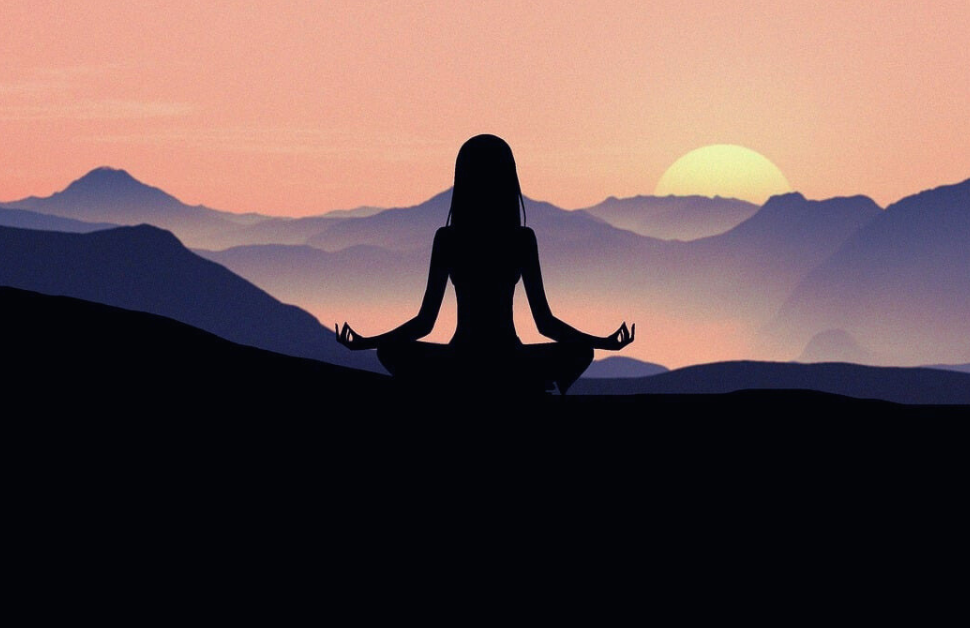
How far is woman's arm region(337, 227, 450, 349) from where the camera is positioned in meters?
9.54

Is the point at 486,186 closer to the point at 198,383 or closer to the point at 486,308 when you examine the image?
the point at 486,308

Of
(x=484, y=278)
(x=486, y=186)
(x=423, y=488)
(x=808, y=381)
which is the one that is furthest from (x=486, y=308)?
(x=808, y=381)

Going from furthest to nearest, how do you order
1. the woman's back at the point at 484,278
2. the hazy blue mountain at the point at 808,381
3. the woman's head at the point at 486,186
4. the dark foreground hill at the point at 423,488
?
the hazy blue mountain at the point at 808,381 < the woman's back at the point at 484,278 < the woman's head at the point at 486,186 < the dark foreground hill at the point at 423,488

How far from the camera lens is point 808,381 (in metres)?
105

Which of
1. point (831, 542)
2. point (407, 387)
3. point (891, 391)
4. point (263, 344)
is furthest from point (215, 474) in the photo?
point (263, 344)

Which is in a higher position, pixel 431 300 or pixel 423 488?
pixel 431 300

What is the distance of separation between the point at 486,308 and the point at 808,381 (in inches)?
3917

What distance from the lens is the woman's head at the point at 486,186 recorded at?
9.39m

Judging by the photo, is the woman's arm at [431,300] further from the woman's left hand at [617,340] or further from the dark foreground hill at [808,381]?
the dark foreground hill at [808,381]

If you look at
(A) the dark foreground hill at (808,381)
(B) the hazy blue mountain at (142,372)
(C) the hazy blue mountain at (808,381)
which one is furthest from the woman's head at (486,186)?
(A) the dark foreground hill at (808,381)

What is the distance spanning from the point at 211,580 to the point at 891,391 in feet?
336

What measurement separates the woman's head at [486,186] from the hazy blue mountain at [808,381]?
8761 centimetres

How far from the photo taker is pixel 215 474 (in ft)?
32.0

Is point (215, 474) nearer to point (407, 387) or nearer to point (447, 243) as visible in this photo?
point (407, 387)
